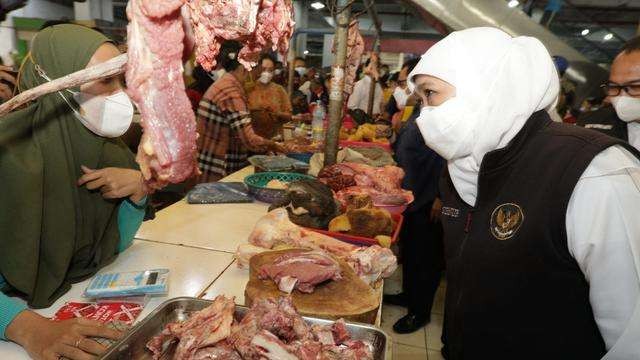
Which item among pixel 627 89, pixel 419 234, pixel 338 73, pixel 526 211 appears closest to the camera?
pixel 526 211

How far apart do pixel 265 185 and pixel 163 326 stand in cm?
178

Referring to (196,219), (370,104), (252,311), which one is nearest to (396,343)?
(196,219)

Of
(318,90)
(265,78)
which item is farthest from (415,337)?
(318,90)

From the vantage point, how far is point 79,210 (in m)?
1.65

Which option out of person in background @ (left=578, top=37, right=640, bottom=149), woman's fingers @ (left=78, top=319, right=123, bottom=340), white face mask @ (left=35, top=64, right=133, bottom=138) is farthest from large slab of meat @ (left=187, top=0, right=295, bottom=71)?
person in background @ (left=578, top=37, right=640, bottom=149)

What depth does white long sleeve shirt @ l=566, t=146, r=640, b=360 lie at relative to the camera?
119 centimetres

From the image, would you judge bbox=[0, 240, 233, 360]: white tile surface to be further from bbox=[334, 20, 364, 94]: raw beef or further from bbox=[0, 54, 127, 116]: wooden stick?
bbox=[334, 20, 364, 94]: raw beef

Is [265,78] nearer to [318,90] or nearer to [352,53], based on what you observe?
[352,53]

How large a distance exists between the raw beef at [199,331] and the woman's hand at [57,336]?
168mm

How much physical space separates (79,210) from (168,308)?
687 millimetres

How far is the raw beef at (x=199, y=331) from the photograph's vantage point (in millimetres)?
1107

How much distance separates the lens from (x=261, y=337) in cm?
111

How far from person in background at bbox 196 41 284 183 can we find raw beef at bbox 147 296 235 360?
2.89 meters

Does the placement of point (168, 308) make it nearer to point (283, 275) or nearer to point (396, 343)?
point (283, 275)
